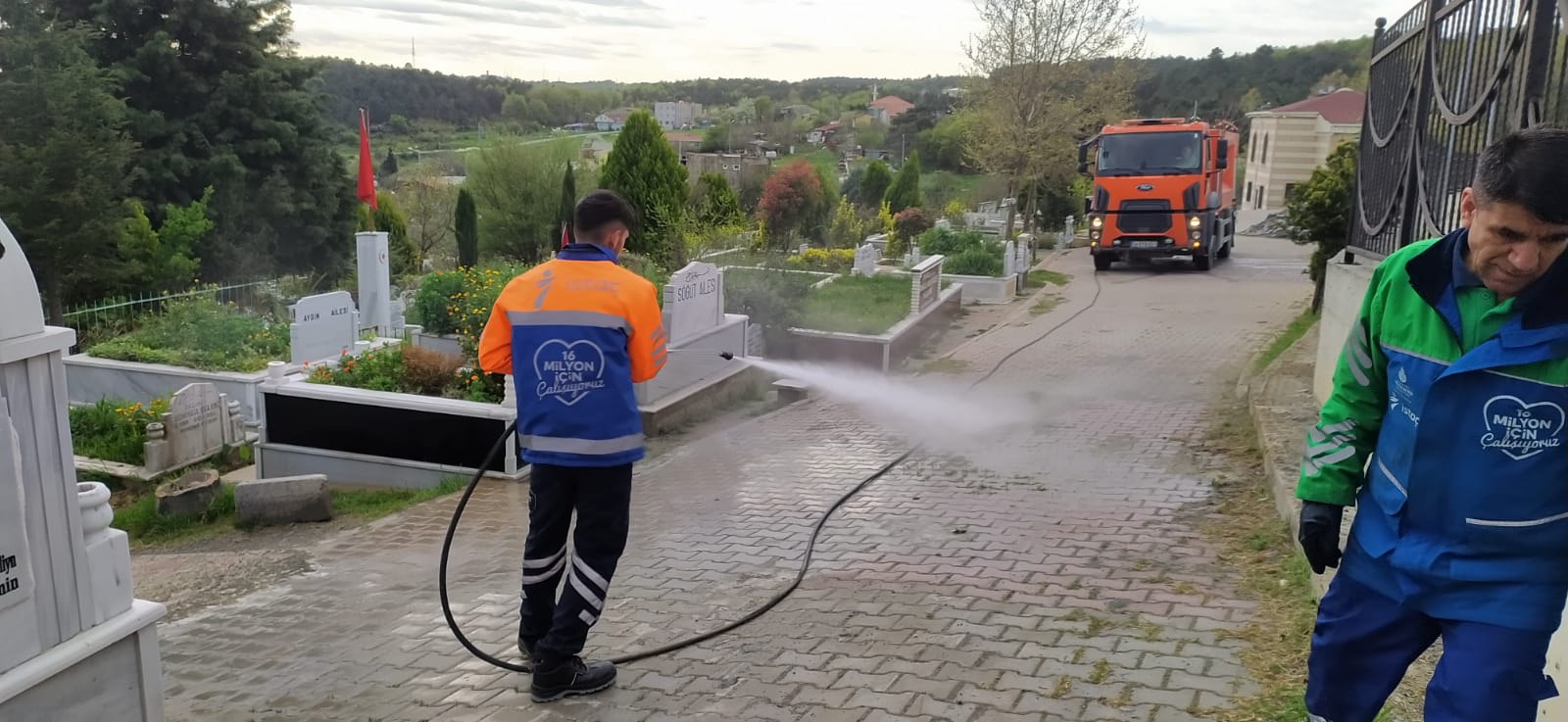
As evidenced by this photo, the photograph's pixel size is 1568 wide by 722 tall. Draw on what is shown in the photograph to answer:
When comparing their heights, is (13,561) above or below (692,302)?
above

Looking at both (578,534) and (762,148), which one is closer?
(578,534)

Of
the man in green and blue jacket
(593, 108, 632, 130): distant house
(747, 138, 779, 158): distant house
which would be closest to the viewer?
the man in green and blue jacket

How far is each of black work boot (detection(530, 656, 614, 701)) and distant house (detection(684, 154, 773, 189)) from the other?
3460 centimetres

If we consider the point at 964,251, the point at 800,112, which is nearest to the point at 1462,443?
the point at 964,251

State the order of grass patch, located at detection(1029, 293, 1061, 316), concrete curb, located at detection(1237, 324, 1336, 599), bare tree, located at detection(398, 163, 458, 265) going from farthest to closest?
1. bare tree, located at detection(398, 163, 458, 265)
2. grass patch, located at detection(1029, 293, 1061, 316)
3. concrete curb, located at detection(1237, 324, 1336, 599)

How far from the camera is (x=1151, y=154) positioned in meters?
21.1

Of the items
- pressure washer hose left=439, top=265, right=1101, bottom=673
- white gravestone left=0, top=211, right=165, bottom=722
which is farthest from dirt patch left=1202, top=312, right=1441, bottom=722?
white gravestone left=0, top=211, right=165, bottom=722

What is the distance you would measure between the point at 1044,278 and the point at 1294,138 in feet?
112

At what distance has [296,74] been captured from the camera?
3070cm

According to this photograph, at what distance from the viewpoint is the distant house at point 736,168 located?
41312 millimetres

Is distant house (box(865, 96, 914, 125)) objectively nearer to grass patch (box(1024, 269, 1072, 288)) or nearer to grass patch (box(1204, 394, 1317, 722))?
grass patch (box(1024, 269, 1072, 288))

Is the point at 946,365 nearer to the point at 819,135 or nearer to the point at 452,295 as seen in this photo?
the point at 452,295

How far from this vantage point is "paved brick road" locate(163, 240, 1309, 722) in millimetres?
3896

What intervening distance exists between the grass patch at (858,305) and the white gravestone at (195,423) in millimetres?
6646
